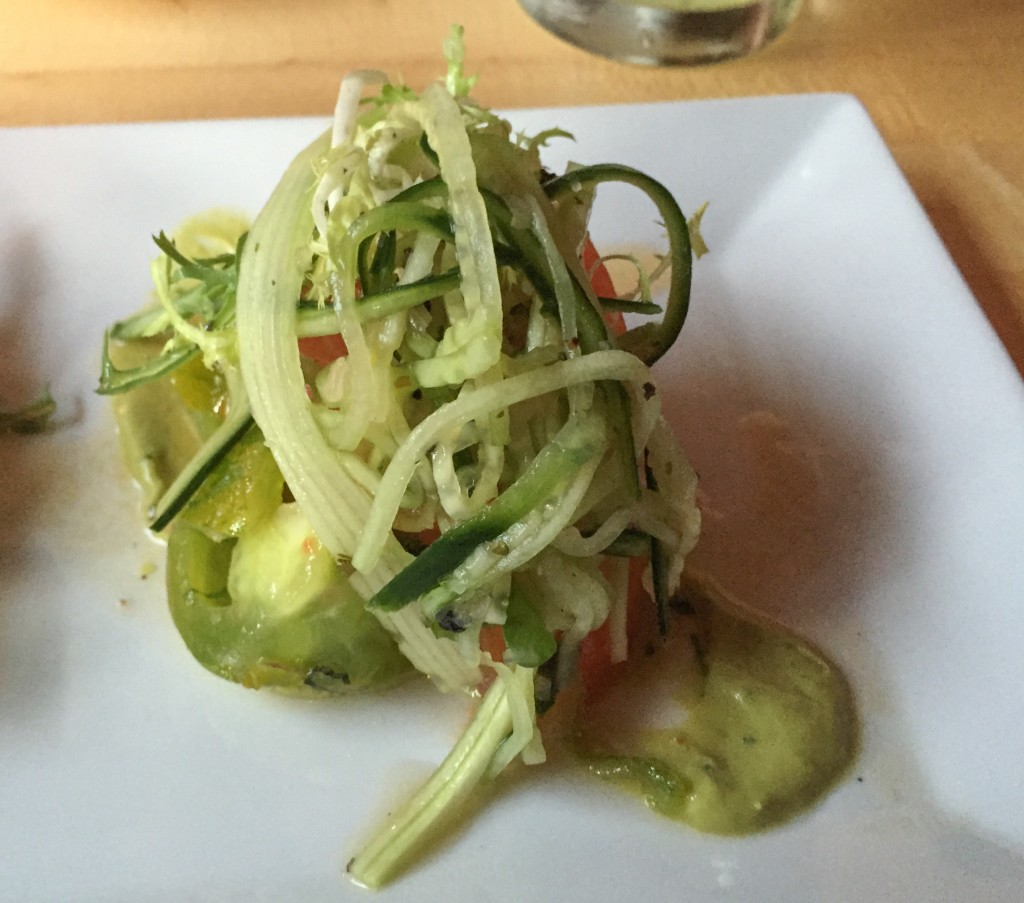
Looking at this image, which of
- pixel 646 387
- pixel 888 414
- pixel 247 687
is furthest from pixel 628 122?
pixel 247 687

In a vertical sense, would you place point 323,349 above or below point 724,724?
above

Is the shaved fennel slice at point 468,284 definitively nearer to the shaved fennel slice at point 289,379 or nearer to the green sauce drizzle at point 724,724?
the shaved fennel slice at point 289,379

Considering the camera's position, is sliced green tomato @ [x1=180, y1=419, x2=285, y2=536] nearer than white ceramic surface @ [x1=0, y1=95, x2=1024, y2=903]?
No

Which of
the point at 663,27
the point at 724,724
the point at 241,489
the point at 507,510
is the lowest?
the point at 724,724

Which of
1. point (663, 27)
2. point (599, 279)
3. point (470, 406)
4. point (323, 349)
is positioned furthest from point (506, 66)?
point (470, 406)

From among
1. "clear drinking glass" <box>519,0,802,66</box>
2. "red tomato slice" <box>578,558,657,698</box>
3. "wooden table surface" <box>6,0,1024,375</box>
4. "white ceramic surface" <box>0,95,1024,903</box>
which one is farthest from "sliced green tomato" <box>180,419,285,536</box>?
"clear drinking glass" <box>519,0,802,66</box>

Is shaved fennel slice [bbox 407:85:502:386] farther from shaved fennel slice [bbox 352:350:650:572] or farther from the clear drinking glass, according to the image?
→ the clear drinking glass

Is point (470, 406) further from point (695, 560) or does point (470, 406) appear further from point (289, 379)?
point (695, 560)
